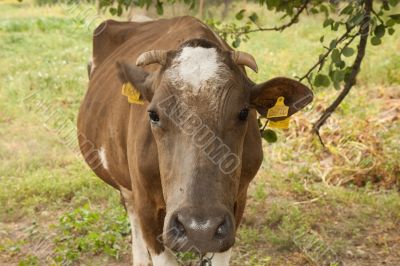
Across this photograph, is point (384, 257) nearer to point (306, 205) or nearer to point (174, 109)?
point (306, 205)

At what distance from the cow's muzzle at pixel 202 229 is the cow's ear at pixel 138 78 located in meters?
0.90

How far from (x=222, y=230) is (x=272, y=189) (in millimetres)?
3613

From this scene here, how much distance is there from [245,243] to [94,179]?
2023 mm

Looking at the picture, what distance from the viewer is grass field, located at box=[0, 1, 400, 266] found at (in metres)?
5.15

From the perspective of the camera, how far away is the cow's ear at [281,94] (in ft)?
11.3

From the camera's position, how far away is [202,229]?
9.17 feet

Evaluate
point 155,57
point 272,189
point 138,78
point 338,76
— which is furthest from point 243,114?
point 272,189

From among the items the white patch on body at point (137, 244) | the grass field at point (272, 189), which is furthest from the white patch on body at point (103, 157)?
the grass field at point (272, 189)

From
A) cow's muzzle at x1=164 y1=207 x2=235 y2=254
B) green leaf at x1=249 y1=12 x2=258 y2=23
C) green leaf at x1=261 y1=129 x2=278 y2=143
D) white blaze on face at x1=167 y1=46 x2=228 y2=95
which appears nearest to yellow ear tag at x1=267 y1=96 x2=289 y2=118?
white blaze on face at x1=167 y1=46 x2=228 y2=95

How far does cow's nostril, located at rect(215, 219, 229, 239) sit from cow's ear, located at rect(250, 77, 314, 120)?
2.78 feet

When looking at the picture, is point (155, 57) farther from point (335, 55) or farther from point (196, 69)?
point (335, 55)

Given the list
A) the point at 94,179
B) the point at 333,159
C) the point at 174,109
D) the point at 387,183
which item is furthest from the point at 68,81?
the point at 174,109

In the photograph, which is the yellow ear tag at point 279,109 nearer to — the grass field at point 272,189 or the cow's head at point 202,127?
the cow's head at point 202,127

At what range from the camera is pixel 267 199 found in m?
6.19
